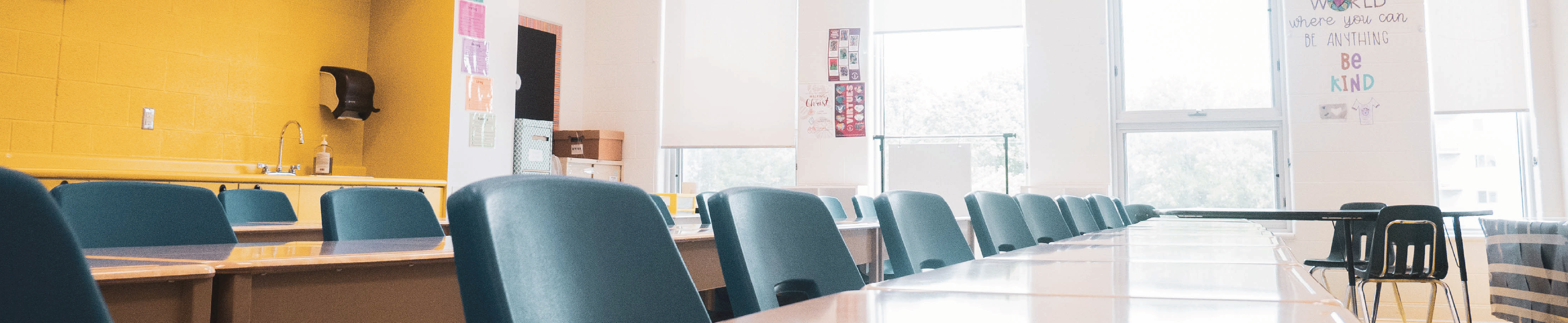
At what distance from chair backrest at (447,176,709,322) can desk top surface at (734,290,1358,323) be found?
0.64 ft

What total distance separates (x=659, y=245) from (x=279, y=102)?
5.44 meters

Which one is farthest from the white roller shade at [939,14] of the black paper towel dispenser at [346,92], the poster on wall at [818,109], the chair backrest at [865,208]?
the black paper towel dispenser at [346,92]

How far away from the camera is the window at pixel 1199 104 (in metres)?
6.20

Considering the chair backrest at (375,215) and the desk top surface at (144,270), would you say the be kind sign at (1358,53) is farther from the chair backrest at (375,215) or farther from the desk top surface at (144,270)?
the desk top surface at (144,270)

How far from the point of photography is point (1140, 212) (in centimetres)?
571

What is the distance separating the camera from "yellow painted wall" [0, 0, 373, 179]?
4.42 meters

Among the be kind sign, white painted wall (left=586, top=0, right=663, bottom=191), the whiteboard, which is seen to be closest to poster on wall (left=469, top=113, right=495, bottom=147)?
white painted wall (left=586, top=0, right=663, bottom=191)

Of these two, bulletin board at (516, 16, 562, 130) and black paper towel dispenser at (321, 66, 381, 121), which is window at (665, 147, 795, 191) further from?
black paper towel dispenser at (321, 66, 381, 121)

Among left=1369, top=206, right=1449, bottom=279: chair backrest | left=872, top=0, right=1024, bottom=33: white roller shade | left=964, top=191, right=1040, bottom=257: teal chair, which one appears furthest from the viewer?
left=872, top=0, right=1024, bottom=33: white roller shade

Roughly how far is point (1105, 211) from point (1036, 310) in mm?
3618

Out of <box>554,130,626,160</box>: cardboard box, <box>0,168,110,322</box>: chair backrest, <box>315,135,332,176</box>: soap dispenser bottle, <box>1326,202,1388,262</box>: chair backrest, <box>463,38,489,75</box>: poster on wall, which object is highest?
<box>463,38,489,75</box>: poster on wall

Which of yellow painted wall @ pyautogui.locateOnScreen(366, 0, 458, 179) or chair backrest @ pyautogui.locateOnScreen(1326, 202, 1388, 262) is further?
yellow painted wall @ pyautogui.locateOnScreen(366, 0, 458, 179)

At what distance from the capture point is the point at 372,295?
5.07 feet

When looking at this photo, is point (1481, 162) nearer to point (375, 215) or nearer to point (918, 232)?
point (918, 232)
